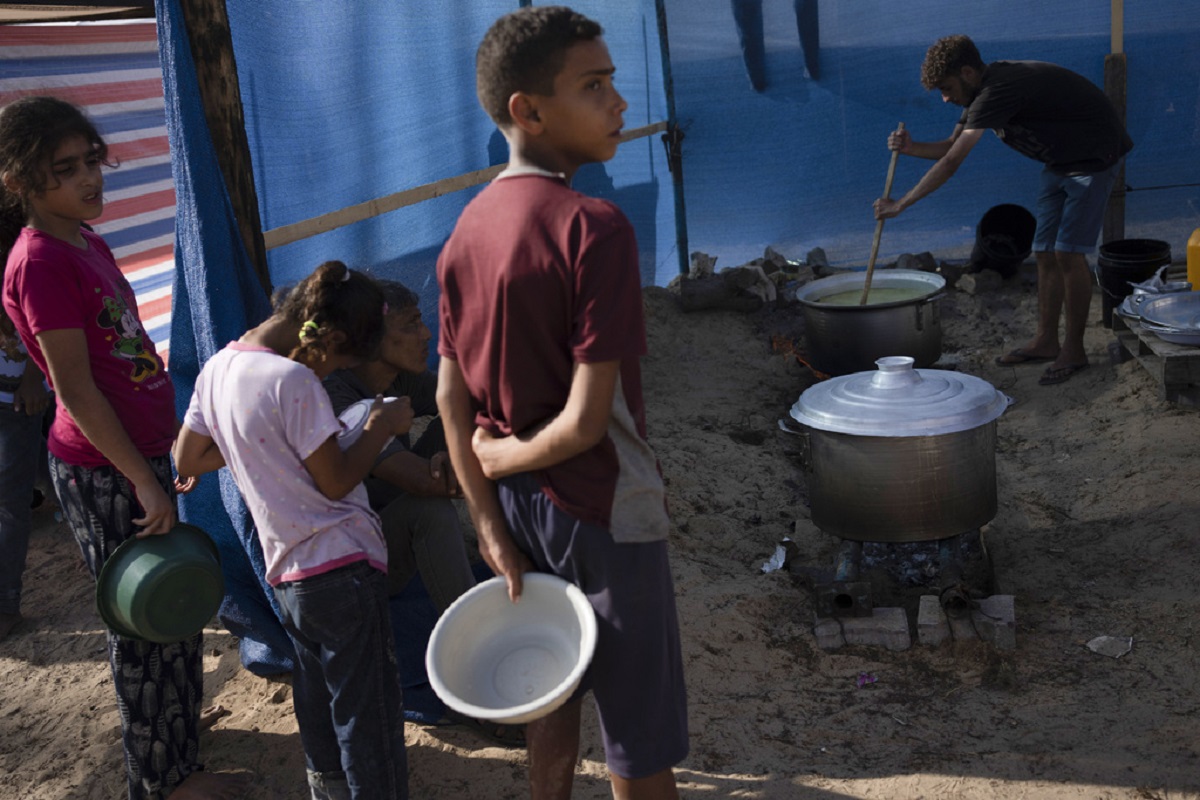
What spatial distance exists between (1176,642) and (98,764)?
3.58 meters

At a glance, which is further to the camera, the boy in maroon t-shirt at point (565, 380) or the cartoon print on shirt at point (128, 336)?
the cartoon print on shirt at point (128, 336)

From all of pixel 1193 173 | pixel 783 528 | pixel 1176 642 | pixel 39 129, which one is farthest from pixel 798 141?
pixel 39 129

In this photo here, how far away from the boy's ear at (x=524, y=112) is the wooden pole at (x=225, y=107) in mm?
1853

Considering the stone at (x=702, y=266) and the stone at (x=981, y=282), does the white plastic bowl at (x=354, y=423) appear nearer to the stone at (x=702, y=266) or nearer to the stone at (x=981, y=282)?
the stone at (x=702, y=266)

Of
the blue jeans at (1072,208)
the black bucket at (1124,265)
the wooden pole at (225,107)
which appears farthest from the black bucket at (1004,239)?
the wooden pole at (225,107)

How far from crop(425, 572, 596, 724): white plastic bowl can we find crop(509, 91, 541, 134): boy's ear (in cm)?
83

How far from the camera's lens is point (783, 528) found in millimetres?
4996

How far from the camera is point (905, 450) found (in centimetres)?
386

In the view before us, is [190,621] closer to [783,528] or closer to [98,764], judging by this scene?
[98,764]

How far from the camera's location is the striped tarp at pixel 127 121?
5109 millimetres

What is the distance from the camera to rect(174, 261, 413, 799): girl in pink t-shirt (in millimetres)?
2420

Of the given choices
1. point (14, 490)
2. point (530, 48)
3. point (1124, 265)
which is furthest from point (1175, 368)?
point (14, 490)

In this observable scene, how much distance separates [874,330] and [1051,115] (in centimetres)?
162

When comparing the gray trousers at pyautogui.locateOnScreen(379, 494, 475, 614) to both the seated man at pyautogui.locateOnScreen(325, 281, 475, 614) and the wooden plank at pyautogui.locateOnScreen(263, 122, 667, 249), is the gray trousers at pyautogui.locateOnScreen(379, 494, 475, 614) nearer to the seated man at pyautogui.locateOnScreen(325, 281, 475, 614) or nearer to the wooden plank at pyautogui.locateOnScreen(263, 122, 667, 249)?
the seated man at pyautogui.locateOnScreen(325, 281, 475, 614)
